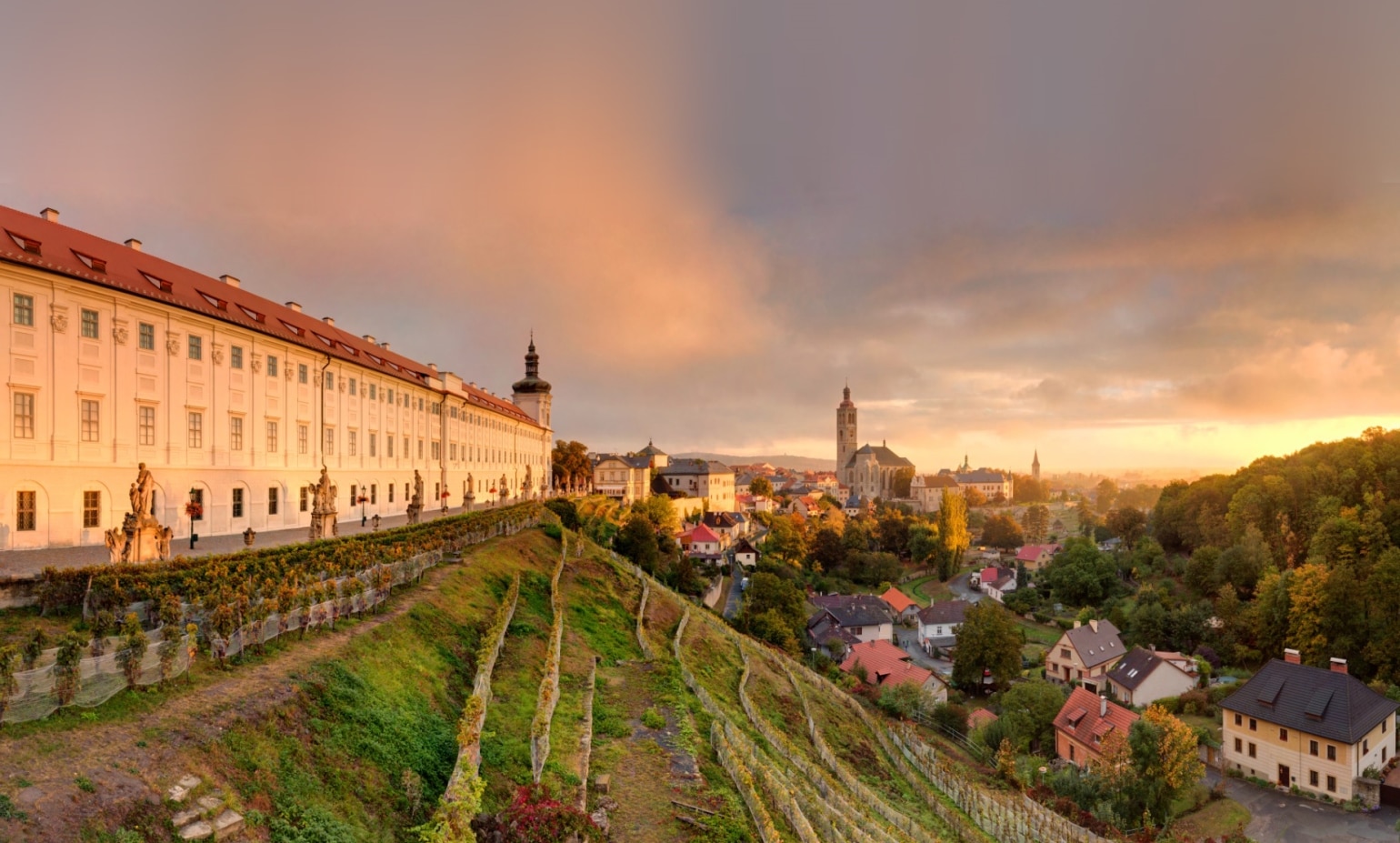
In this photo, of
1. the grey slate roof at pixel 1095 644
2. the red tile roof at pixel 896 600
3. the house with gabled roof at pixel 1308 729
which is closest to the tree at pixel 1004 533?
the red tile roof at pixel 896 600

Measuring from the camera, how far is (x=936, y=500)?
654 feet

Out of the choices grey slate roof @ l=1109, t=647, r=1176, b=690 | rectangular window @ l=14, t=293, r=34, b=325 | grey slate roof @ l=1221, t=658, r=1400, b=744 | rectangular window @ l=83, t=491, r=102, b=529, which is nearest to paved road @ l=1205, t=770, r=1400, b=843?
grey slate roof @ l=1221, t=658, r=1400, b=744

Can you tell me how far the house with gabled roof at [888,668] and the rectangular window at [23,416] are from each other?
4590 centimetres

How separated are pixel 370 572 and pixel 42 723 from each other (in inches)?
429

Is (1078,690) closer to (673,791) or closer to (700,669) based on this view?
(700,669)

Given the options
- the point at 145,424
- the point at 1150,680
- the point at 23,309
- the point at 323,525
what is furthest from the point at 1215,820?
the point at 23,309

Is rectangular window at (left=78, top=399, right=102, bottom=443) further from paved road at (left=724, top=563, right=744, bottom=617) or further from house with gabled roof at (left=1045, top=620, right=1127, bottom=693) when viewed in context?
house with gabled roof at (left=1045, top=620, right=1127, bottom=693)

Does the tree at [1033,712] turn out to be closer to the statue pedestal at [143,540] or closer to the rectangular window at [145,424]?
the statue pedestal at [143,540]

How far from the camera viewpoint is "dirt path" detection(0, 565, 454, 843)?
348 inches

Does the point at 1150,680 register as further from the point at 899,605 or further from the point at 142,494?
the point at 142,494

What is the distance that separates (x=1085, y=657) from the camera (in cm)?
5656

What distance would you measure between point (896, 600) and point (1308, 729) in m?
50.0

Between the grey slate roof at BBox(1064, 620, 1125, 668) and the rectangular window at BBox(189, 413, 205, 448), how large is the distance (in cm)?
6121

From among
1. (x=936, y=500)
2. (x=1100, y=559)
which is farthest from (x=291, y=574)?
(x=936, y=500)
